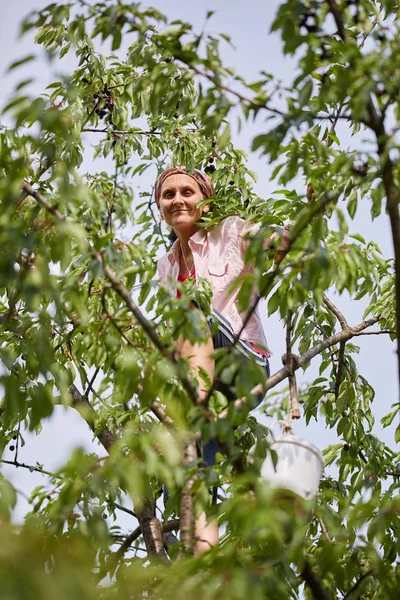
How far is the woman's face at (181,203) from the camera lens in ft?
13.5

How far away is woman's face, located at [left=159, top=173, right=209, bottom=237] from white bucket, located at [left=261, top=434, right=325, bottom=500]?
1.60 metres

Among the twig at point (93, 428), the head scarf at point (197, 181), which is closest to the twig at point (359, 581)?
the twig at point (93, 428)

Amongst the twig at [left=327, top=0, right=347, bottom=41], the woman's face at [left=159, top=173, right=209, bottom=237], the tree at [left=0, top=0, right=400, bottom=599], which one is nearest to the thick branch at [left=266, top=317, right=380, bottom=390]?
the tree at [left=0, top=0, right=400, bottom=599]

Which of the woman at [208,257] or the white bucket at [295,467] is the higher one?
the woman at [208,257]

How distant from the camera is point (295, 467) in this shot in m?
2.62

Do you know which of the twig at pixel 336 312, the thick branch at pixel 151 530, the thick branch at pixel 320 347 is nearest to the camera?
the thick branch at pixel 320 347

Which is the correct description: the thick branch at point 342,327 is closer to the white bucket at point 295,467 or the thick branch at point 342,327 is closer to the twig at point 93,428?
the twig at point 93,428

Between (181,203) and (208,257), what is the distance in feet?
1.01

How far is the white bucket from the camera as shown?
2.59 meters

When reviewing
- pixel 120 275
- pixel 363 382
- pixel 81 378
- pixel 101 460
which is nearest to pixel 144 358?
pixel 120 275

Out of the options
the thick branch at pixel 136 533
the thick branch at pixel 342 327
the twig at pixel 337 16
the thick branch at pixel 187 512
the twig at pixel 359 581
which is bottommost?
the twig at pixel 359 581

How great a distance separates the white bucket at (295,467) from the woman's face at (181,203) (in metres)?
1.60

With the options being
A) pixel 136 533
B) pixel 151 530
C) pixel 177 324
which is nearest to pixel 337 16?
pixel 177 324

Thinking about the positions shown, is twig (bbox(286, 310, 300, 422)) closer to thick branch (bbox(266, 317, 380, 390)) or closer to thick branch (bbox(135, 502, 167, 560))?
thick branch (bbox(266, 317, 380, 390))
